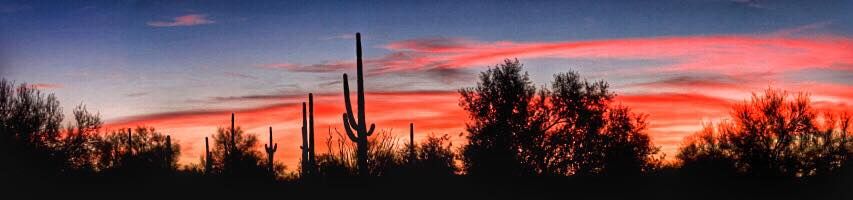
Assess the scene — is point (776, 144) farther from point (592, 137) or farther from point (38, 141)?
point (38, 141)

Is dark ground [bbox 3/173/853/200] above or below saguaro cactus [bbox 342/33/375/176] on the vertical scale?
below

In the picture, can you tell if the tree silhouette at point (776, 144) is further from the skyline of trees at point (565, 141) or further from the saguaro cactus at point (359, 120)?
the saguaro cactus at point (359, 120)

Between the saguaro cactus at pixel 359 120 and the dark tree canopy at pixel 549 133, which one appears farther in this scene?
the dark tree canopy at pixel 549 133

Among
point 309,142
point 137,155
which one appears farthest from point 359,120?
point 137,155

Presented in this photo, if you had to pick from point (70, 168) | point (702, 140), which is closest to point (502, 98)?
point (702, 140)

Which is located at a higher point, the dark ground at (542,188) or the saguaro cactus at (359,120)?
the saguaro cactus at (359,120)

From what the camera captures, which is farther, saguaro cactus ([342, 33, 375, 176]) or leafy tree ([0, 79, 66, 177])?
leafy tree ([0, 79, 66, 177])

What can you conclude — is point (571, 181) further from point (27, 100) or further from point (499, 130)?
point (27, 100)

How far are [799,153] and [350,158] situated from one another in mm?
28858

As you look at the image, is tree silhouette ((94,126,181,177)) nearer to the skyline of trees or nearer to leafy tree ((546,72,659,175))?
the skyline of trees

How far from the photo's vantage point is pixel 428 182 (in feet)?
126

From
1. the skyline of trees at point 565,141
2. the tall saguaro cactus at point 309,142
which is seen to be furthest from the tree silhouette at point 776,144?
the tall saguaro cactus at point 309,142

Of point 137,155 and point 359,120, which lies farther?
point 137,155

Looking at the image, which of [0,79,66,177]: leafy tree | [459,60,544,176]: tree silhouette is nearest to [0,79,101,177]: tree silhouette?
[0,79,66,177]: leafy tree
